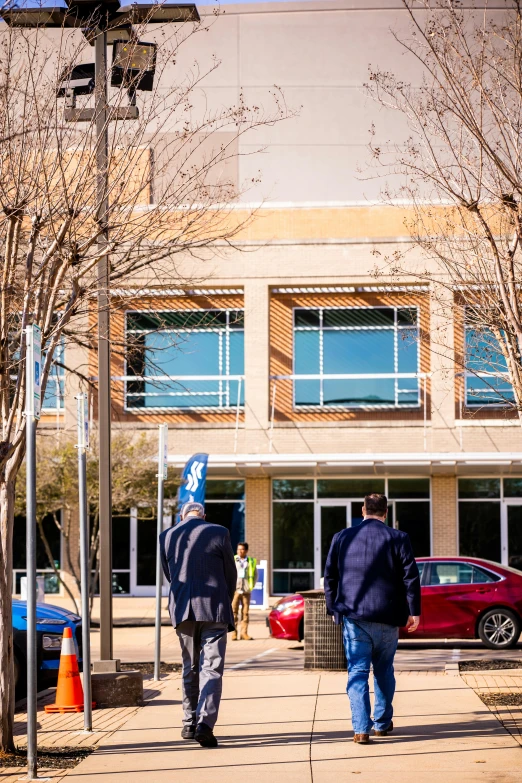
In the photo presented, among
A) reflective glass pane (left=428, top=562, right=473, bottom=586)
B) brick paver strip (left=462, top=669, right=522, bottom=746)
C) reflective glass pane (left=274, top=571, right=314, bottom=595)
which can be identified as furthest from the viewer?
reflective glass pane (left=274, top=571, right=314, bottom=595)

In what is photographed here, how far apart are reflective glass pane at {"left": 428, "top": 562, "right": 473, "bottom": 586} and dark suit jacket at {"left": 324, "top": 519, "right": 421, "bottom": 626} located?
9916 mm

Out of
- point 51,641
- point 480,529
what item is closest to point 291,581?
Result: point 480,529

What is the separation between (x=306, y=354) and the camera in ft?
101

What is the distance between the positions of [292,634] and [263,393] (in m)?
12.7

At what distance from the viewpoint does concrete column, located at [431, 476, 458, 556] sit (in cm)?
2980

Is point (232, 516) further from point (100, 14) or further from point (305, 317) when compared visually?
point (100, 14)

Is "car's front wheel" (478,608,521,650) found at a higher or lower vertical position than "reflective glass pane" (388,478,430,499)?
lower

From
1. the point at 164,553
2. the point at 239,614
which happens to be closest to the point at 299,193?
the point at 239,614

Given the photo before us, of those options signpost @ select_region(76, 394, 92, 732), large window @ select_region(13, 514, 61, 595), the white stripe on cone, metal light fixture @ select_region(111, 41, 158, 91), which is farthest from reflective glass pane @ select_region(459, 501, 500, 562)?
metal light fixture @ select_region(111, 41, 158, 91)

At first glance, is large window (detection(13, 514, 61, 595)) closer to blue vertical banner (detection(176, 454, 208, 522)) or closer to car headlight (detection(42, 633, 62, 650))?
blue vertical banner (detection(176, 454, 208, 522))

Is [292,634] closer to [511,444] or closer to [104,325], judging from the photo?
[104,325]

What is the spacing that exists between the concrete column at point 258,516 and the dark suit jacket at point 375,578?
2169cm

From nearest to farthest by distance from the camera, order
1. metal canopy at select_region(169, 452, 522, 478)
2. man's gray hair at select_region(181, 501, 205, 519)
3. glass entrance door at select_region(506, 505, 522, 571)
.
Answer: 1. man's gray hair at select_region(181, 501, 205, 519)
2. metal canopy at select_region(169, 452, 522, 478)
3. glass entrance door at select_region(506, 505, 522, 571)

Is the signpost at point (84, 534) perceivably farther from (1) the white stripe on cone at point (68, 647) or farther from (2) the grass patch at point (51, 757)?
(2) the grass patch at point (51, 757)
